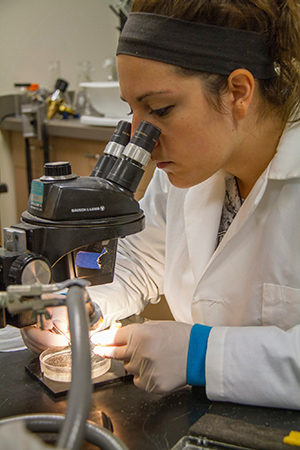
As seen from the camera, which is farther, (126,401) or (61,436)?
(126,401)

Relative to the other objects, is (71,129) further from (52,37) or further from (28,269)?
(28,269)

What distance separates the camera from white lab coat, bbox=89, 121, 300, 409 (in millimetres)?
939

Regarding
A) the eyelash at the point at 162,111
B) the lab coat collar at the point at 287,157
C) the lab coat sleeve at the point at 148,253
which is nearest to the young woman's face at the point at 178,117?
the eyelash at the point at 162,111

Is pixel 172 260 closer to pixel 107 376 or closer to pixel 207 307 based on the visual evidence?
pixel 207 307

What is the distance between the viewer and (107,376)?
3.21 ft

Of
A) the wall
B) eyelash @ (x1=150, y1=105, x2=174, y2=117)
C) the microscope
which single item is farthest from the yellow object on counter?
the wall

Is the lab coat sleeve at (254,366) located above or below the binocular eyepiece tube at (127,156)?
below

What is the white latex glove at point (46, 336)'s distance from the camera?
1.08 metres

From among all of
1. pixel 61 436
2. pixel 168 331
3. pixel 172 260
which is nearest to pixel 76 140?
pixel 172 260

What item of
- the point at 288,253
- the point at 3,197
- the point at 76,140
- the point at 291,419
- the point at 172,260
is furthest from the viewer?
the point at 3,197

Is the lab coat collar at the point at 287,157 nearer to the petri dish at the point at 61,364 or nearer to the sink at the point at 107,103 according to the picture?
the petri dish at the point at 61,364

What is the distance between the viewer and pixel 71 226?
85 cm

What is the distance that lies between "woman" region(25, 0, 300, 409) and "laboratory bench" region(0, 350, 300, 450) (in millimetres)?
26

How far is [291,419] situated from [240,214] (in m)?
0.53
